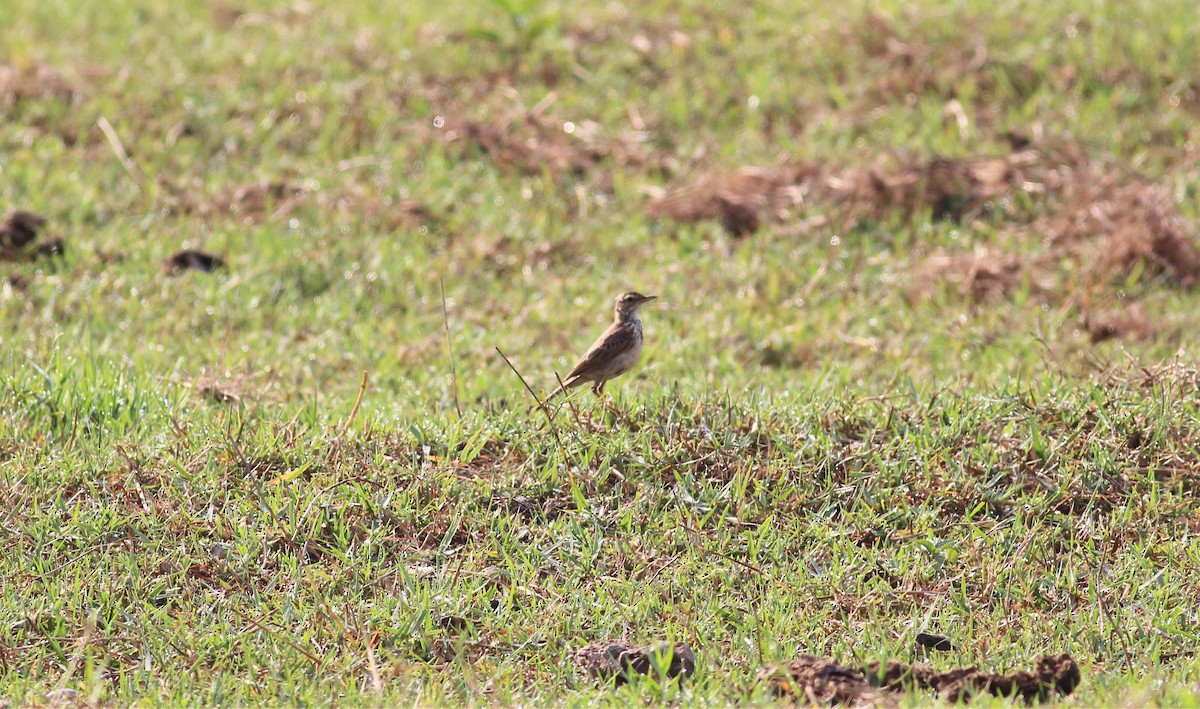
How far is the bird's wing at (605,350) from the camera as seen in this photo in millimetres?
6922

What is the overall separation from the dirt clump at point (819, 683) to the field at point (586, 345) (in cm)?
3

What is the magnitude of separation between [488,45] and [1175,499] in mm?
7456

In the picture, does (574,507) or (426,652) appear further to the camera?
(574,507)

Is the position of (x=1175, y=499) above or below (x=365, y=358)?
above

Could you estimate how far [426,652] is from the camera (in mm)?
5195

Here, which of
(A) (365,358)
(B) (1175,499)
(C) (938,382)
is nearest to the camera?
(B) (1175,499)

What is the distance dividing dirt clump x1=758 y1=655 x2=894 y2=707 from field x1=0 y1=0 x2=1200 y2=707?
1.3 inches

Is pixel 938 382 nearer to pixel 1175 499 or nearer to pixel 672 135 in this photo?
pixel 1175 499

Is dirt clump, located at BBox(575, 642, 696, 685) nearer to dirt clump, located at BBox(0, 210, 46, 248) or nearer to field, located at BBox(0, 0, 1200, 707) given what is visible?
field, located at BBox(0, 0, 1200, 707)

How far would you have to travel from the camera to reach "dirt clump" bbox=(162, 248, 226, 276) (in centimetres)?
920

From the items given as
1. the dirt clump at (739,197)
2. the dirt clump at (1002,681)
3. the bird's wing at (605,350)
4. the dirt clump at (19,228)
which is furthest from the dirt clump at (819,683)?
the dirt clump at (19,228)

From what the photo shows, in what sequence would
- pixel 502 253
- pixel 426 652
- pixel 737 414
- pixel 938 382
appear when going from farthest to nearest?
pixel 502 253
pixel 938 382
pixel 737 414
pixel 426 652

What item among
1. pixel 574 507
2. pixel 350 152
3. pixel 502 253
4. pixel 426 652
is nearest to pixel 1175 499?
pixel 574 507

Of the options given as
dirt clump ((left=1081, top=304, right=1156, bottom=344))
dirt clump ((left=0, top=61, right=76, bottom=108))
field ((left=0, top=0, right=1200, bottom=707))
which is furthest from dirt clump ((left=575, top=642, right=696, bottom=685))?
dirt clump ((left=0, top=61, right=76, bottom=108))
